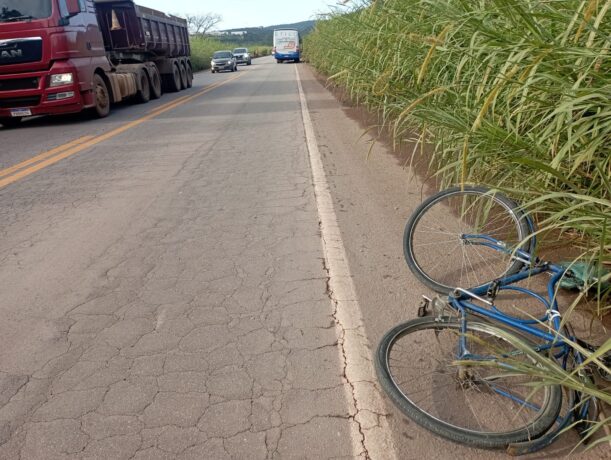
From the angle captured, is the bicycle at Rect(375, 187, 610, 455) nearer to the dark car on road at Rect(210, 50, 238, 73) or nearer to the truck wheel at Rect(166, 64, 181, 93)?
the truck wheel at Rect(166, 64, 181, 93)

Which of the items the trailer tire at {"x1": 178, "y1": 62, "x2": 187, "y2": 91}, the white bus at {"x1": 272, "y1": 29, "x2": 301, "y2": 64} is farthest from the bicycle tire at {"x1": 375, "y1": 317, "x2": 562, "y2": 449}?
the white bus at {"x1": 272, "y1": 29, "x2": 301, "y2": 64}

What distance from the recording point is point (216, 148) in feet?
24.6

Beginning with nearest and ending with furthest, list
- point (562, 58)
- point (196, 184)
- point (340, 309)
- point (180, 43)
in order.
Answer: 1. point (562, 58)
2. point (340, 309)
3. point (196, 184)
4. point (180, 43)

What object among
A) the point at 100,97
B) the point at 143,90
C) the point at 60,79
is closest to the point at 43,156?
the point at 60,79

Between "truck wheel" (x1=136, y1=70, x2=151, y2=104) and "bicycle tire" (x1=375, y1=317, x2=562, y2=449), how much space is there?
14090 millimetres

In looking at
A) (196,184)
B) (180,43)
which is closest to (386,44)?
(196,184)

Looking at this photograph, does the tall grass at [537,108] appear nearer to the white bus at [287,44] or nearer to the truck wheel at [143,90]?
the truck wheel at [143,90]

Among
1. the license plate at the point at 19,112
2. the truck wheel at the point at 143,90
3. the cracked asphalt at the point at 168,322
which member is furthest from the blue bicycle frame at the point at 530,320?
the truck wheel at the point at 143,90

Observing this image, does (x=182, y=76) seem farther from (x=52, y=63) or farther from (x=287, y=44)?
(x=287, y=44)

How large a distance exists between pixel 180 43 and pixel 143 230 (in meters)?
17.6

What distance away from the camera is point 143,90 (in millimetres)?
14906

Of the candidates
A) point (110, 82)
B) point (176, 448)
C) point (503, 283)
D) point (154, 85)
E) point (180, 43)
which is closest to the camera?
point (176, 448)

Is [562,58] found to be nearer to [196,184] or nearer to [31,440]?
[31,440]

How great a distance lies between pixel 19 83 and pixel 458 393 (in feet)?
35.1
